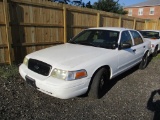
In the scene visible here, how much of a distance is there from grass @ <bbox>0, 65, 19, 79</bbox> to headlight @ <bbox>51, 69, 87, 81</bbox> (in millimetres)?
2090

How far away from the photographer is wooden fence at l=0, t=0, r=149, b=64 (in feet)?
16.0

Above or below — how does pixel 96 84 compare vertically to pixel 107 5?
below

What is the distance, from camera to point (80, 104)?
3.43 m

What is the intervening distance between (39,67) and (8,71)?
201cm

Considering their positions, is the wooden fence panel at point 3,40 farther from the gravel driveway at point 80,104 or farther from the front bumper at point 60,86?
the front bumper at point 60,86

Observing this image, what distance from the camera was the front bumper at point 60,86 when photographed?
2.85 m

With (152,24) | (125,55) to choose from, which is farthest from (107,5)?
(125,55)

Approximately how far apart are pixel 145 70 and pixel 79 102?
376 cm

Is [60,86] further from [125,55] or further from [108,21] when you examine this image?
[108,21]

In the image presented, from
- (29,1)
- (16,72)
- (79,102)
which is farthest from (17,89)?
(29,1)

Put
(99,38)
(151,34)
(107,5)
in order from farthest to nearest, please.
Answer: (107,5) → (151,34) → (99,38)

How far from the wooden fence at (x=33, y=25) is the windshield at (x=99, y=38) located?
66.5 inches

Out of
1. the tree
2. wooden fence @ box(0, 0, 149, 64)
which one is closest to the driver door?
wooden fence @ box(0, 0, 149, 64)

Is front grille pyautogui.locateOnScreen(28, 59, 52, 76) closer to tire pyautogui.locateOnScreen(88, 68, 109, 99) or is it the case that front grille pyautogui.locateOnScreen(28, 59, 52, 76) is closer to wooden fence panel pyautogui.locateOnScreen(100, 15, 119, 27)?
tire pyautogui.locateOnScreen(88, 68, 109, 99)
